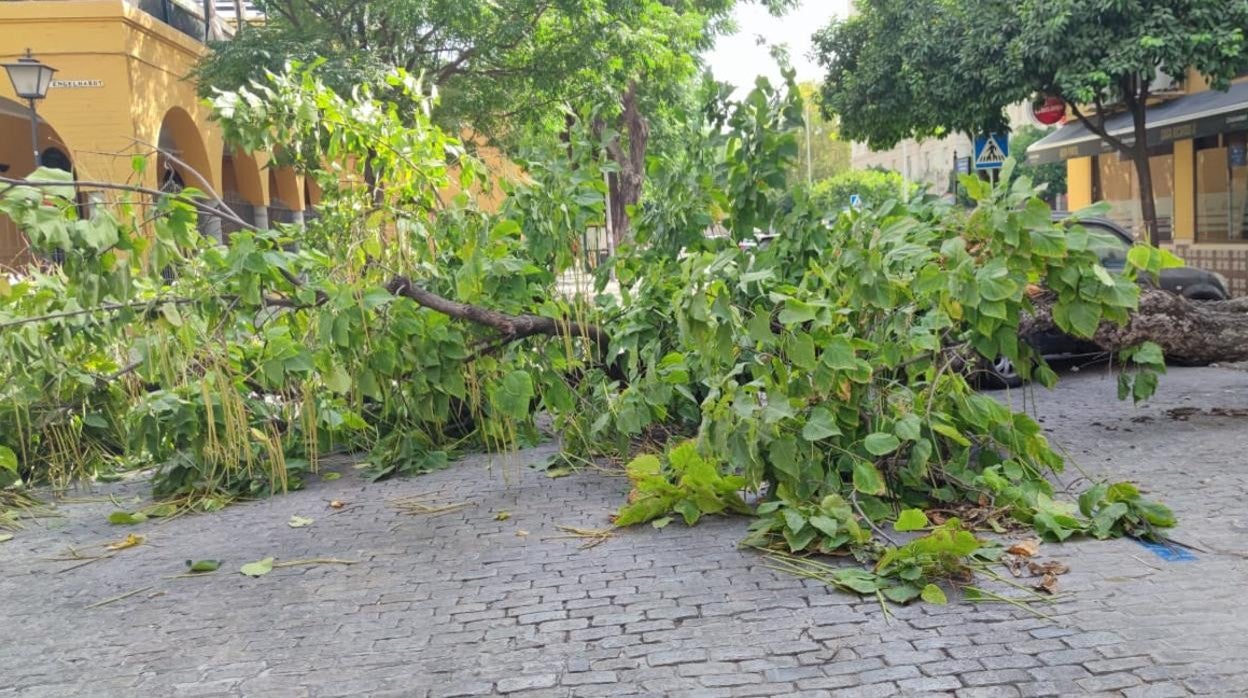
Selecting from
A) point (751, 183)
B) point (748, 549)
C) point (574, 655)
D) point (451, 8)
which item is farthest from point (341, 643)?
point (451, 8)

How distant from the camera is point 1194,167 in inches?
786

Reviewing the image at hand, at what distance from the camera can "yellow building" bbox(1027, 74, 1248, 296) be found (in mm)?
18156

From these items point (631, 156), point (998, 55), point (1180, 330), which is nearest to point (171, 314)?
point (1180, 330)

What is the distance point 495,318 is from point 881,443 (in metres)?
2.61

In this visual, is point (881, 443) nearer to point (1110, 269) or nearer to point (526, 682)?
point (526, 682)

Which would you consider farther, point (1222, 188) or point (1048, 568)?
point (1222, 188)

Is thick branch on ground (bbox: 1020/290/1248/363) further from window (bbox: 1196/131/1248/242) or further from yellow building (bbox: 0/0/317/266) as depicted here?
yellow building (bbox: 0/0/317/266)

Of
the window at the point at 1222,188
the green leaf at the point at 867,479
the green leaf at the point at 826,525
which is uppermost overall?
the window at the point at 1222,188

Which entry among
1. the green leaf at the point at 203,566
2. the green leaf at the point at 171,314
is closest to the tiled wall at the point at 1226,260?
the green leaf at the point at 171,314

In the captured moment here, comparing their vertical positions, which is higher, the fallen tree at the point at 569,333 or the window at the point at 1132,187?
the window at the point at 1132,187

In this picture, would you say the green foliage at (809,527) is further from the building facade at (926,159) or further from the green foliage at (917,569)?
the building facade at (926,159)

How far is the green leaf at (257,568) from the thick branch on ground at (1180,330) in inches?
222

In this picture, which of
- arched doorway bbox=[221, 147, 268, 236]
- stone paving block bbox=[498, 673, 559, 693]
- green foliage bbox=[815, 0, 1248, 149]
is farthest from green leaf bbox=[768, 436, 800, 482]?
arched doorway bbox=[221, 147, 268, 236]

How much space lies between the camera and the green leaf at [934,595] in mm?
4438
